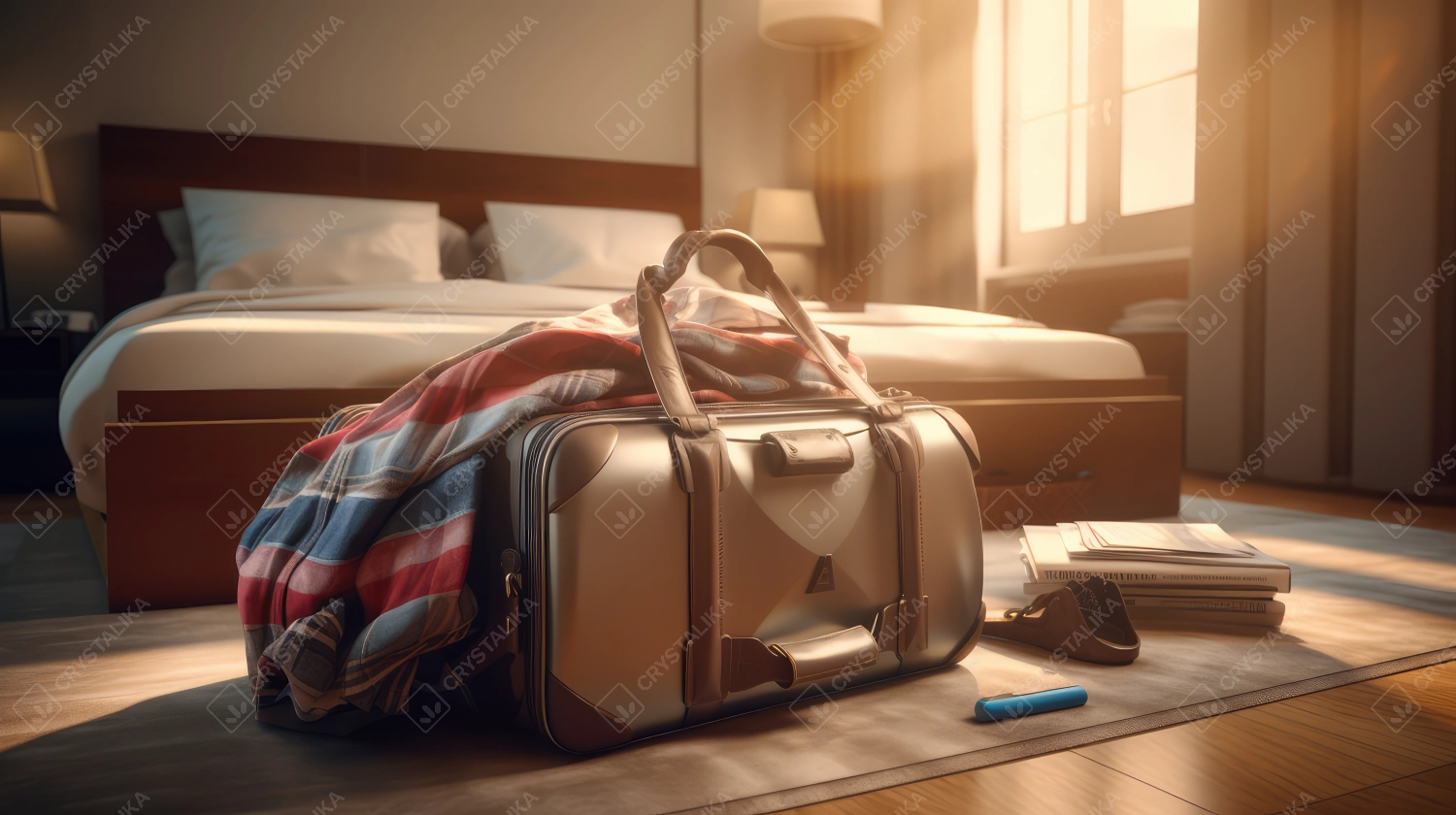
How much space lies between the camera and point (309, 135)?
3586 millimetres

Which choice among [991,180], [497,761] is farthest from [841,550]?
[991,180]

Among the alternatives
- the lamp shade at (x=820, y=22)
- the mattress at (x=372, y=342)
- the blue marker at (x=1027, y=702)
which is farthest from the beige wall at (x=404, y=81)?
the blue marker at (x=1027, y=702)

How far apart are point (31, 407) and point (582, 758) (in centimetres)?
301

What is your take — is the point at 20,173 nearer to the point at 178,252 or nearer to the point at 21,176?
the point at 21,176

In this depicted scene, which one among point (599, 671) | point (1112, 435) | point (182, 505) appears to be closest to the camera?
point (599, 671)

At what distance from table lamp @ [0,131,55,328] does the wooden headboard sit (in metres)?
0.22

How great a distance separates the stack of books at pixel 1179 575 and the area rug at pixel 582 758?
1.4 inches

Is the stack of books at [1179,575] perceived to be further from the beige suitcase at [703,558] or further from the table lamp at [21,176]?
the table lamp at [21,176]

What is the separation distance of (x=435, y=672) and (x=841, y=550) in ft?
1.41

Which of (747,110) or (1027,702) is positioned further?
(747,110)

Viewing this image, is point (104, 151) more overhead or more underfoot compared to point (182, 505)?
more overhead

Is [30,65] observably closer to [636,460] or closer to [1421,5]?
[636,460]

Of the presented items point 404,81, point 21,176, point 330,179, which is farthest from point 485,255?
point 21,176

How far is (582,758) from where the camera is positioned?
0.85 m
